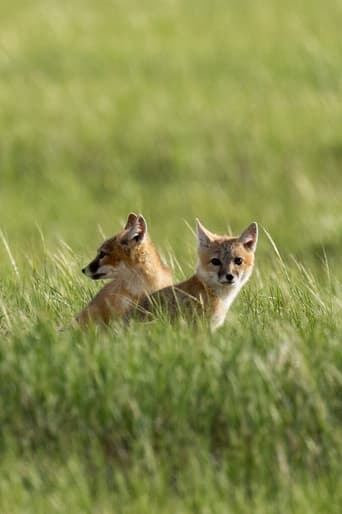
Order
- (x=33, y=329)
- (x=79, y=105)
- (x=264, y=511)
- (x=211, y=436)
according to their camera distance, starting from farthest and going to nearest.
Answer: (x=79, y=105), (x=33, y=329), (x=211, y=436), (x=264, y=511)

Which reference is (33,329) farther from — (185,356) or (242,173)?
(242,173)

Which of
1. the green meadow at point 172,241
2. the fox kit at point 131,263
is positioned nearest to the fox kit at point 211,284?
the green meadow at point 172,241

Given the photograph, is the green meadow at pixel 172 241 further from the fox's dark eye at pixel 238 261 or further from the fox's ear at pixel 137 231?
A: the fox's ear at pixel 137 231

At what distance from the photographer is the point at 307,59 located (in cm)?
2250

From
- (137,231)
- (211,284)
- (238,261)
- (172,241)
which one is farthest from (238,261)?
(172,241)

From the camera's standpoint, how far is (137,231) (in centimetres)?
785

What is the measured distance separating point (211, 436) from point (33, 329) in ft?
3.62

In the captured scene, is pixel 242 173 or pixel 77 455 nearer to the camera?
pixel 77 455

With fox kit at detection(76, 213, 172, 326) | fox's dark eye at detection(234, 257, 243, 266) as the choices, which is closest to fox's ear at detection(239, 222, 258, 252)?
fox's dark eye at detection(234, 257, 243, 266)

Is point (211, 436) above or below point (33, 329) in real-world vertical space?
below

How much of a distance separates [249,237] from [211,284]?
1.58ft

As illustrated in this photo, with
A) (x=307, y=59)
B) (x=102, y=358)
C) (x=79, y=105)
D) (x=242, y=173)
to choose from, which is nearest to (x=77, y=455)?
(x=102, y=358)

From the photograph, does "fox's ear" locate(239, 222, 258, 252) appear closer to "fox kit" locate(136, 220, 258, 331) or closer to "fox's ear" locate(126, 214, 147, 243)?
"fox kit" locate(136, 220, 258, 331)

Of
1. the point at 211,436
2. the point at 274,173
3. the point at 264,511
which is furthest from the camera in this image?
the point at 274,173
